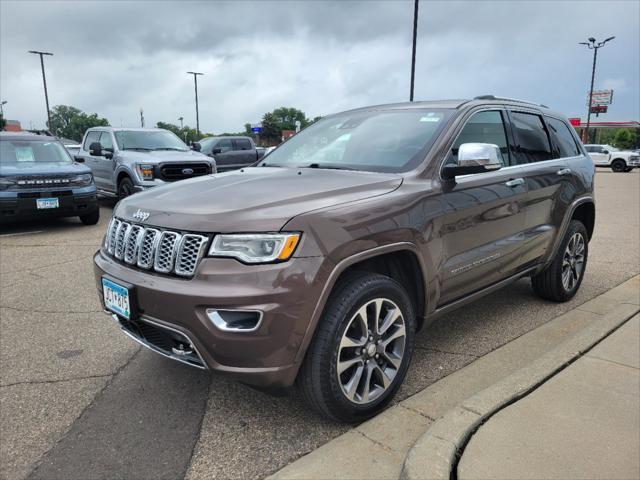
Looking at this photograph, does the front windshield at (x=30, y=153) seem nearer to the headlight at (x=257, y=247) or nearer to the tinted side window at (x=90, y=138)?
the tinted side window at (x=90, y=138)

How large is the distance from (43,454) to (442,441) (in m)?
1.92

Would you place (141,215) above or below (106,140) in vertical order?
below

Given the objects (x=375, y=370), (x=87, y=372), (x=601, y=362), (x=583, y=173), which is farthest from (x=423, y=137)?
(x=87, y=372)

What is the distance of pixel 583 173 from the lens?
15.1 ft

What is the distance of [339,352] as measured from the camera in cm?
244

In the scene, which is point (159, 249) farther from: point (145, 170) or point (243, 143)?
point (243, 143)

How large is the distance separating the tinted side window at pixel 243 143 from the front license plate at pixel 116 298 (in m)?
16.4

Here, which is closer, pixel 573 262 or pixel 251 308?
pixel 251 308

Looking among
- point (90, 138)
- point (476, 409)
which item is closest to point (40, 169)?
point (90, 138)

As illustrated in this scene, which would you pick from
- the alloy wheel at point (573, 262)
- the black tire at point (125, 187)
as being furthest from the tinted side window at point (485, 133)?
the black tire at point (125, 187)

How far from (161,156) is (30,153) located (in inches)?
87.7

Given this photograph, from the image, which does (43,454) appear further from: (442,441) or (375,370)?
(442,441)

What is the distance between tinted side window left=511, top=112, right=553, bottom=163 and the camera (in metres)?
3.96

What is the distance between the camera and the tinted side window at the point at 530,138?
3.96m
